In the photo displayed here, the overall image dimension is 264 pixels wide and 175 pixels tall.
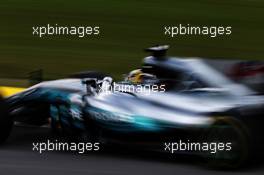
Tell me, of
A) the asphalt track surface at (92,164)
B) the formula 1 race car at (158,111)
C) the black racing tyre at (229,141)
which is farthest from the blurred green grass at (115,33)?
the black racing tyre at (229,141)

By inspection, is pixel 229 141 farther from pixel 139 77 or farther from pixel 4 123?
pixel 4 123

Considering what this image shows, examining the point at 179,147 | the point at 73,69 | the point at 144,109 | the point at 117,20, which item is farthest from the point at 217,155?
the point at 117,20

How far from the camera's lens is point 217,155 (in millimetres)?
6797

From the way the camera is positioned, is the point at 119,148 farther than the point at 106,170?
Yes

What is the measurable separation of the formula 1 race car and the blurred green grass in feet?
13.6

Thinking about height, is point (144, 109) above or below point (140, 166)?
above

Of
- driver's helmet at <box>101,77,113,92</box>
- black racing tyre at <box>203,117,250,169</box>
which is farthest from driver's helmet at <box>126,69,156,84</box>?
black racing tyre at <box>203,117,250,169</box>

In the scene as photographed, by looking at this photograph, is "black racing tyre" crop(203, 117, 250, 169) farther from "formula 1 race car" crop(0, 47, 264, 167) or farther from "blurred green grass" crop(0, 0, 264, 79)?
"blurred green grass" crop(0, 0, 264, 79)

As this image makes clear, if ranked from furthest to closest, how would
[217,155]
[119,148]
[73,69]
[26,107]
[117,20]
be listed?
[117,20], [73,69], [26,107], [119,148], [217,155]

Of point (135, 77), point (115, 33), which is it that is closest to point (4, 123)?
point (135, 77)

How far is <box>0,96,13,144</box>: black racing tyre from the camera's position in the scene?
25.3ft

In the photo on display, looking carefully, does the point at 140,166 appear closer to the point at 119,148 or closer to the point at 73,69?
the point at 119,148

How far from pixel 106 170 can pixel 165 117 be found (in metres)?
0.66

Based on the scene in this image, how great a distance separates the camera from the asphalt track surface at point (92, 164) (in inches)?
272
